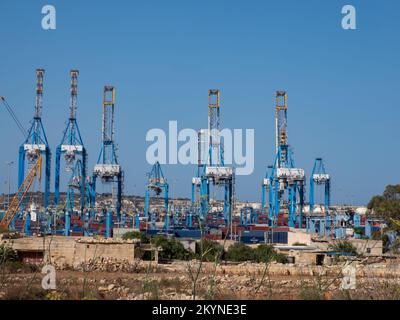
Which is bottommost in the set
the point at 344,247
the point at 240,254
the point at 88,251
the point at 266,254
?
the point at 240,254

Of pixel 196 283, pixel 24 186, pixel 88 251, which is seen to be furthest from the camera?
pixel 24 186

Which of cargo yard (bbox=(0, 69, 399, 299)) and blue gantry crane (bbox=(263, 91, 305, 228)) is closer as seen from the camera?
cargo yard (bbox=(0, 69, 399, 299))

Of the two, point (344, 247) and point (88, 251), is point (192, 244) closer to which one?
point (88, 251)

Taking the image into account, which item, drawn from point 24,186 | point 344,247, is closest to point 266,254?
point 344,247

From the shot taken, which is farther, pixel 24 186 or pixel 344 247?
pixel 24 186

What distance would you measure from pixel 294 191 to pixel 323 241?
2446cm

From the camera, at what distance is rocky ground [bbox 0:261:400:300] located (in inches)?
370

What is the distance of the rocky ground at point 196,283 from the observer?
9406mm

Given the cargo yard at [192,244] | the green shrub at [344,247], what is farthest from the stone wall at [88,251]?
the green shrub at [344,247]

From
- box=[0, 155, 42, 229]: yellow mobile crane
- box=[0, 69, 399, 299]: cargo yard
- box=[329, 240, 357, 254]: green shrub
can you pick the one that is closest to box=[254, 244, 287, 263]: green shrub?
box=[0, 69, 399, 299]: cargo yard

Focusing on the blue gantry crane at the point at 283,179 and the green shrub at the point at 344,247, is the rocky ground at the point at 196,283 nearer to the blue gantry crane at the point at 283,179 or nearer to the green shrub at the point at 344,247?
the green shrub at the point at 344,247

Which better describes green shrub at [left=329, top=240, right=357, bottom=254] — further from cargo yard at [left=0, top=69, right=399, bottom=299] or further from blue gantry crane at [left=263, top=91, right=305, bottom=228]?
blue gantry crane at [left=263, top=91, right=305, bottom=228]

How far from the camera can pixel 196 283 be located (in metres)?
12.2
